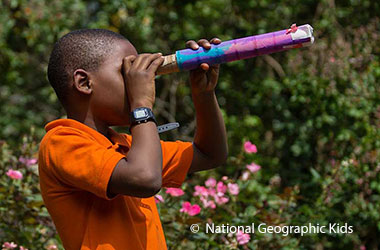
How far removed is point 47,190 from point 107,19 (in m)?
3.63

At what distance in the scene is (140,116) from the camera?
1.66m

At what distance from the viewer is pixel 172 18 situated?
5215mm

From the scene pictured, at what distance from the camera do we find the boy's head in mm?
1735

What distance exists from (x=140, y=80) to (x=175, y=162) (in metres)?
0.43

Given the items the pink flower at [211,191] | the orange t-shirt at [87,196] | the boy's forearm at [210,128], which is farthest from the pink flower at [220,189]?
the orange t-shirt at [87,196]

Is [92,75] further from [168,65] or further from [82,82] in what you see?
[168,65]

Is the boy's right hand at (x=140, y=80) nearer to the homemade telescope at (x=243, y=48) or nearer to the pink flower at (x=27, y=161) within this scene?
the homemade telescope at (x=243, y=48)

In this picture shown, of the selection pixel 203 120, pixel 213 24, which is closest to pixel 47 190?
pixel 203 120

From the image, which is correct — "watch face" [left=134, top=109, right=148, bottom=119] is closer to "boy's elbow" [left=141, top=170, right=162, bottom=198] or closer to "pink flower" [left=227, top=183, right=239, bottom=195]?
"boy's elbow" [left=141, top=170, right=162, bottom=198]

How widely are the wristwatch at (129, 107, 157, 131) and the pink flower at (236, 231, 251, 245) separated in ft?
4.03

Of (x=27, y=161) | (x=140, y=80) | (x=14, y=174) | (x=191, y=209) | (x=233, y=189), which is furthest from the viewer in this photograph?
(x=27, y=161)

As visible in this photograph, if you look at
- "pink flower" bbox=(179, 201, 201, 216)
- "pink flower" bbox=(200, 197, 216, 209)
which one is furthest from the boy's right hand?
"pink flower" bbox=(200, 197, 216, 209)

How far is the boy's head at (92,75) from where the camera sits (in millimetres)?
1735

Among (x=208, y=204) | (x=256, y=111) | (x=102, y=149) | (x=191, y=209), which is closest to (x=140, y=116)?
(x=102, y=149)
